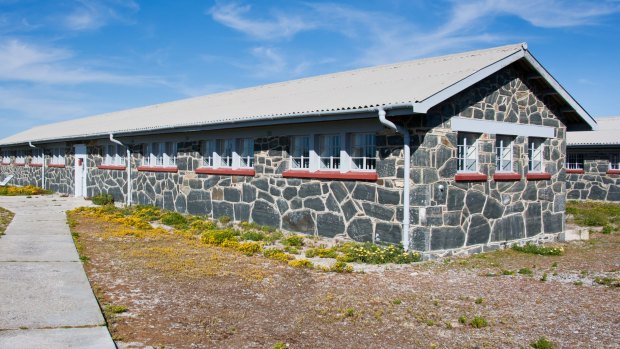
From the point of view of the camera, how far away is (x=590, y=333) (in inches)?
245

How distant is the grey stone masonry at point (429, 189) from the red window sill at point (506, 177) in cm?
9

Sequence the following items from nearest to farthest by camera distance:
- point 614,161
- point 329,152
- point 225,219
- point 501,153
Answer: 1. point 329,152
2. point 501,153
3. point 225,219
4. point 614,161

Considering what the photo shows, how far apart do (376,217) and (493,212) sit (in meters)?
2.74

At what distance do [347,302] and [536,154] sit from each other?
846 centimetres

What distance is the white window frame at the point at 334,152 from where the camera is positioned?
38.2 feet

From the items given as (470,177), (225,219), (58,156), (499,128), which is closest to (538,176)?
(499,128)

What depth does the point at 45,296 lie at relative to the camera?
709 cm

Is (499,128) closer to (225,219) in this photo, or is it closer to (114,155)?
(225,219)

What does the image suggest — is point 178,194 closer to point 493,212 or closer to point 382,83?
point 382,83

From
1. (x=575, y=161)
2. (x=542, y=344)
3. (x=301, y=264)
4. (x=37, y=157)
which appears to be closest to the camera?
(x=542, y=344)

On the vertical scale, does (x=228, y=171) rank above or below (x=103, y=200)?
above

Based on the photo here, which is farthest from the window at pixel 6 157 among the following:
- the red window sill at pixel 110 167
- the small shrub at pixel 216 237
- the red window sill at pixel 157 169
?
the small shrub at pixel 216 237

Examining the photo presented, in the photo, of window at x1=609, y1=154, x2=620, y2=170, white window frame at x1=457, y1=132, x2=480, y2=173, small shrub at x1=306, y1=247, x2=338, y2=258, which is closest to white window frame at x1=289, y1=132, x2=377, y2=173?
white window frame at x1=457, y1=132, x2=480, y2=173

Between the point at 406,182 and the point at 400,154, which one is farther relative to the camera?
the point at 400,154
